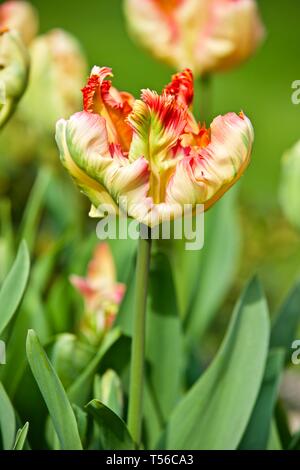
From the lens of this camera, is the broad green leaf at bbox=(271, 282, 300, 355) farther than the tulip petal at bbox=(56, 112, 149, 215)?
Yes

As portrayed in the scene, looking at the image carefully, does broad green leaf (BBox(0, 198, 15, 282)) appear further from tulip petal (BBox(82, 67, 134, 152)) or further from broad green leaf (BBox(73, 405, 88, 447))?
tulip petal (BBox(82, 67, 134, 152))

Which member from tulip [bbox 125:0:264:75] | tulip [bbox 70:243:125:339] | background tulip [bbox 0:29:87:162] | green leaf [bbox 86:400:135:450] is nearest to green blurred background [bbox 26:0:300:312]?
background tulip [bbox 0:29:87:162]

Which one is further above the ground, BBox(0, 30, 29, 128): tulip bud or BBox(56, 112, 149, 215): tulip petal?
BBox(0, 30, 29, 128): tulip bud

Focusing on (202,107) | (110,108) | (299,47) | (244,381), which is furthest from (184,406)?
(299,47)

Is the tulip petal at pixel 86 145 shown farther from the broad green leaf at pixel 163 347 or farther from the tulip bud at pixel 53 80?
the tulip bud at pixel 53 80

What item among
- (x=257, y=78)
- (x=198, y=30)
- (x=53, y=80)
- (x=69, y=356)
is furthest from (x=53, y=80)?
(x=257, y=78)

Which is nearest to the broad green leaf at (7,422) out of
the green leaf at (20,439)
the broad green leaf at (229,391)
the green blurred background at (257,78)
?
the green leaf at (20,439)

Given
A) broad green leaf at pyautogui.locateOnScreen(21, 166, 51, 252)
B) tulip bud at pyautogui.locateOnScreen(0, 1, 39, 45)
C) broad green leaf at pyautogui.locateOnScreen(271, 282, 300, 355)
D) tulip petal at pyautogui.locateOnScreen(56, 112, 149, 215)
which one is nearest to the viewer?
tulip petal at pyautogui.locateOnScreen(56, 112, 149, 215)
